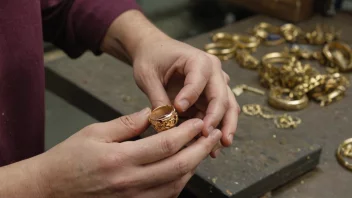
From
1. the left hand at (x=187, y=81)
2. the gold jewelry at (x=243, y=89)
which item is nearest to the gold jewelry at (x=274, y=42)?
the gold jewelry at (x=243, y=89)

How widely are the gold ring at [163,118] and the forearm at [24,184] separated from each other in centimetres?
17

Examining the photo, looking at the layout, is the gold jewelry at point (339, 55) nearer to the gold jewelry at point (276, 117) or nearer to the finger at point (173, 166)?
the gold jewelry at point (276, 117)

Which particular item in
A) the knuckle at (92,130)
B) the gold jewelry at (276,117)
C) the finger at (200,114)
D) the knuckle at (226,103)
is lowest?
the gold jewelry at (276,117)

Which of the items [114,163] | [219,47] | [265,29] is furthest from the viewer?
[265,29]

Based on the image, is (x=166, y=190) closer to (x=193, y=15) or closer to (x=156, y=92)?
(x=156, y=92)

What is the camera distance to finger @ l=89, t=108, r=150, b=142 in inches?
27.7

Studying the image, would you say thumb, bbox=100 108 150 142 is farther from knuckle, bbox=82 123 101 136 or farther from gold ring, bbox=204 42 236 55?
gold ring, bbox=204 42 236 55

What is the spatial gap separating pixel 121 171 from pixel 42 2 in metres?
0.53

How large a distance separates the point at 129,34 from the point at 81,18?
0.14 m

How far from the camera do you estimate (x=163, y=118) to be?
0.76 meters

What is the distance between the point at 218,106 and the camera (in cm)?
84

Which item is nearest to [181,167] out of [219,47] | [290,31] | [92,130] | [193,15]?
[92,130]

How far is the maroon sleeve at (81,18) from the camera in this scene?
3.57 ft

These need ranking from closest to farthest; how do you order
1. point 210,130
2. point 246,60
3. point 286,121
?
point 210,130 < point 286,121 < point 246,60
